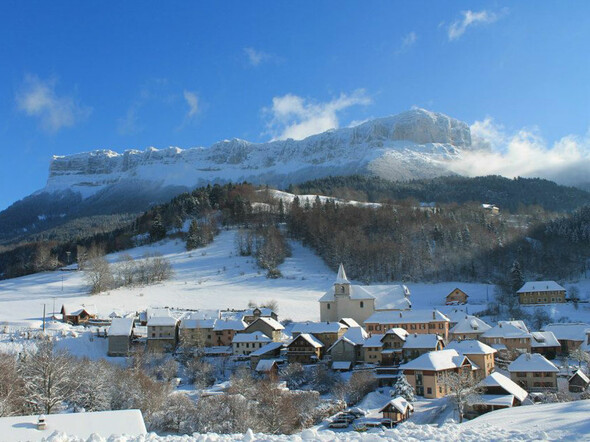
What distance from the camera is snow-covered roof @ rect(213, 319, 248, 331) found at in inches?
2425

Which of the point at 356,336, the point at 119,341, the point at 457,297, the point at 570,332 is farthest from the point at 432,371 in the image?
the point at 457,297

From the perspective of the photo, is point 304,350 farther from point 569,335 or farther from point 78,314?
point 78,314

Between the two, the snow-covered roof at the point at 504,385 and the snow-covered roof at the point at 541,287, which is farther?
the snow-covered roof at the point at 541,287

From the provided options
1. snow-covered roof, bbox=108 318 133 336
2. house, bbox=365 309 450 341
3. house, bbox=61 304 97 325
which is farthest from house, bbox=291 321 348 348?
house, bbox=61 304 97 325

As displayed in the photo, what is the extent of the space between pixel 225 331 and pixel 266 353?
9.19 metres

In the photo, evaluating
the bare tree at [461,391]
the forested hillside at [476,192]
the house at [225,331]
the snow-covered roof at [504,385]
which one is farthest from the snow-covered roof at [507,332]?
Answer: the forested hillside at [476,192]

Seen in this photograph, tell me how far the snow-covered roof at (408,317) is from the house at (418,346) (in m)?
8.82

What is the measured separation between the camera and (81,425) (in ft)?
55.1

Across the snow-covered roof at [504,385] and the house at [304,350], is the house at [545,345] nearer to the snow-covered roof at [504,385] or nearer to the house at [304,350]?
the snow-covered roof at [504,385]

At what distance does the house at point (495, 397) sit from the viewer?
116ft

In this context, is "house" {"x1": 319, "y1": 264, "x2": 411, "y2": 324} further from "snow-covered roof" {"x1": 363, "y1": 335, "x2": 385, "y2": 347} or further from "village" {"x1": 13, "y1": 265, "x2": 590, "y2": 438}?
"snow-covered roof" {"x1": 363, "y1": 335, "x2": 385, "y2": 347}

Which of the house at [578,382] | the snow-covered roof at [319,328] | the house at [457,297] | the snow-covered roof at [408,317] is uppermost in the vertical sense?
the house at [457,297]

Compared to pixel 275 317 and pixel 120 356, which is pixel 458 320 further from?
pixel 120 356

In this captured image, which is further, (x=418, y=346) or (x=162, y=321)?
(x=162, y=321)
